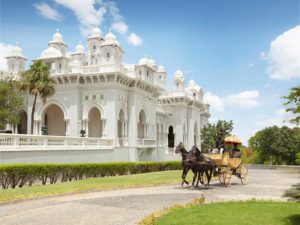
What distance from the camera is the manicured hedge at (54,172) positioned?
1777cm

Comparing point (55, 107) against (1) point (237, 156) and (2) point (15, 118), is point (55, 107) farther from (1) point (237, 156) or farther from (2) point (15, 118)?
(1) point (237, 156)

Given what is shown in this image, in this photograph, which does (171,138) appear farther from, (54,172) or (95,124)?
(54,172)

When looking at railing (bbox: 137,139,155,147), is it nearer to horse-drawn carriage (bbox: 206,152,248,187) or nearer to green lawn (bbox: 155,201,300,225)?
horse-drawn carriage (bbox: 206,152,248,187)

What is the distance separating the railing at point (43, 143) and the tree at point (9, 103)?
8.72m

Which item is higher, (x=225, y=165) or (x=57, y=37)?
(x=57, y=37)

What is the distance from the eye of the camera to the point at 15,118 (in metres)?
33.0

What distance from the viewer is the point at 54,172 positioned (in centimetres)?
2064

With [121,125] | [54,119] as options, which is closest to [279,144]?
[121,125]

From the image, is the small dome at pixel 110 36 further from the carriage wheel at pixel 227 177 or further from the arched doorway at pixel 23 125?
the carriage wheel at pixel 227 177

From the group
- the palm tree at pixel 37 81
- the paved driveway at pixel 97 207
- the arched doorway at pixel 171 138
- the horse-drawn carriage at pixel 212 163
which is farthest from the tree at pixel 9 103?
the arched doorway at pixel 171 138

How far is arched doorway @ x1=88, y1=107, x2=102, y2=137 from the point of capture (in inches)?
1460

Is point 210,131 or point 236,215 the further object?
point 210,131

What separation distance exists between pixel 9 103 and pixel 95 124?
8533mm

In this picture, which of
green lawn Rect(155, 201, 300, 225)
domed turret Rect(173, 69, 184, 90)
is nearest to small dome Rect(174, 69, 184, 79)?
domed turret Rect(173, 69, 184, 90)
